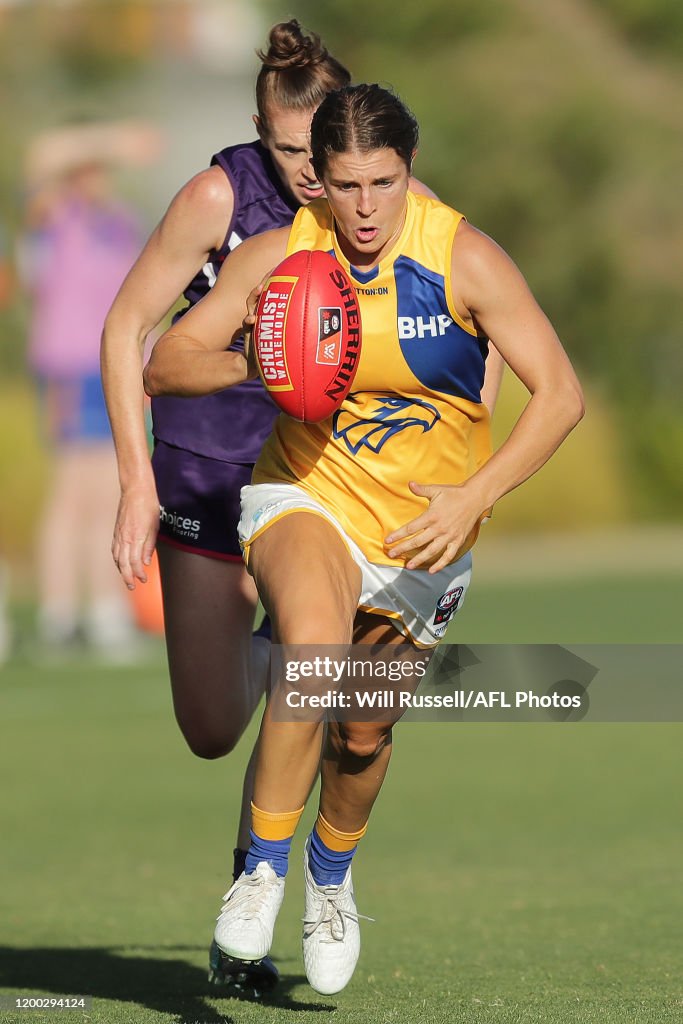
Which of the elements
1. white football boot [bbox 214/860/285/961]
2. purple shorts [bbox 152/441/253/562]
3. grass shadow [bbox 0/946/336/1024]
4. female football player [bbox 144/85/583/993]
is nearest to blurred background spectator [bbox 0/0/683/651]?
grass shadow [bbox 0/946/336/1024]

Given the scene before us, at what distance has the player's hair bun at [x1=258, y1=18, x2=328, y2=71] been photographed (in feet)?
18.1

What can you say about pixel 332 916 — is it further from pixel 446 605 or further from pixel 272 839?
pixel 446 605

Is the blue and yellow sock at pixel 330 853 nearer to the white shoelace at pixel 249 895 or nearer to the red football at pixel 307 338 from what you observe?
the white shoelace at pixel 249 895

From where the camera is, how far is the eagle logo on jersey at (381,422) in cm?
496

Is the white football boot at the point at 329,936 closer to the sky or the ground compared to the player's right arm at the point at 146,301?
closer to the ground

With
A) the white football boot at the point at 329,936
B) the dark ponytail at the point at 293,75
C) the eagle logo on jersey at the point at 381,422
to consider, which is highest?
the dark ponytail at the point at 293,75

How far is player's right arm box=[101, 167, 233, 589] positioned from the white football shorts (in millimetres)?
464

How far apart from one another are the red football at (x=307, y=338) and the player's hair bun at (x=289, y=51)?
1.00 m

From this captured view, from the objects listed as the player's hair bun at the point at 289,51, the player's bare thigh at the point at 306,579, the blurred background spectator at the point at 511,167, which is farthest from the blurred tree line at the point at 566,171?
the player's bare thigh at the point at 306,579

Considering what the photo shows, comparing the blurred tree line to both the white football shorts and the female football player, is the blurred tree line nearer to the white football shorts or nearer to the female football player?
the white football shorts

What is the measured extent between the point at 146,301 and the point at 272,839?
1783 millimetres

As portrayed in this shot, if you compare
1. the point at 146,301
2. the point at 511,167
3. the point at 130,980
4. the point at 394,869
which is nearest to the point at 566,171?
the point at 511,167

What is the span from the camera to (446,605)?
518 centimetres

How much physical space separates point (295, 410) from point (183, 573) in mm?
1428
